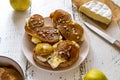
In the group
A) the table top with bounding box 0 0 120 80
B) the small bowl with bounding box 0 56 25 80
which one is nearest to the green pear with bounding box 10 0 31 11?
the table top with bounding box 0 0 120 80

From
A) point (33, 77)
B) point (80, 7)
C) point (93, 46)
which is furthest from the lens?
point (80, 7)

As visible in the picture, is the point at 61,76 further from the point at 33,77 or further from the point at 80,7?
the point at 80,7

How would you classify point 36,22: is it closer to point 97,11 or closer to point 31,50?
point 31,50

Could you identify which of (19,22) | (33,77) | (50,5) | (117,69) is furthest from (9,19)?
(117,69)

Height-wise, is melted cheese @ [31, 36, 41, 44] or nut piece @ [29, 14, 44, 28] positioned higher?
nut piece @ [29, 14, 44, 28]

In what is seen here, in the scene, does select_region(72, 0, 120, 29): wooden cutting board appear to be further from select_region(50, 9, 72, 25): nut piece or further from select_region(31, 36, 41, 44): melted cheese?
select_region(31, 36, 41, 44): melted cheese

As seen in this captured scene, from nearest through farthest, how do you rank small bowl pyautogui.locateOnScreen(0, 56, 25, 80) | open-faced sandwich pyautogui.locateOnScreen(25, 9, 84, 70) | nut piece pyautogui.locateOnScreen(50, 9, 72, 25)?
small bowl pyautogui.locateOnScreen(0, 56, 25, 80), open-faced sandwich pyautogui.locateOnScreen(25, 9, 84, 70), nut piece pyautogui.locateOnScreen(50, 9, 72, 25)

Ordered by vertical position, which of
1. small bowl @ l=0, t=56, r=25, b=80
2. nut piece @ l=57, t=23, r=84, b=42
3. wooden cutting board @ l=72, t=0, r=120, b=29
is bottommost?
wooden cutting board @ l=72, t=0, r=120, b=29

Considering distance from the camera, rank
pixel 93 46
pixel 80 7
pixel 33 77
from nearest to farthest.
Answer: pixel 33 77 → pixel 93 46 → pixel 80 7
